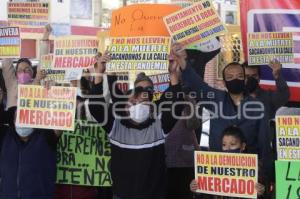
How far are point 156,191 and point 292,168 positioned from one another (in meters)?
1.07

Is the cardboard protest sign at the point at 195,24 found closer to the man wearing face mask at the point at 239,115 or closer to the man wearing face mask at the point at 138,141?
the man wearing face mask at the point at 239,115

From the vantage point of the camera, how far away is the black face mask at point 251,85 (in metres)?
4.57

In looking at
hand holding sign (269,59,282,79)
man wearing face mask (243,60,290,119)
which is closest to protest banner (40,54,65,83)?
man wearing face mask (243,60,290,119)

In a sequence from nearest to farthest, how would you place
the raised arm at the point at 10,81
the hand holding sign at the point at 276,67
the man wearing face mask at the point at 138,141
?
1. the man wearing face mask at the point at 138,141
2. the hand holding sign at the point at 276,67
3. the raised arm at the point at 10,81

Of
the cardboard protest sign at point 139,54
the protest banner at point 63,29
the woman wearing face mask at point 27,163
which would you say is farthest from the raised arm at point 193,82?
the protest banner at point 63,29

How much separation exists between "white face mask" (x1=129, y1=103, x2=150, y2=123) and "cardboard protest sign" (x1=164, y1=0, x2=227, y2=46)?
2.58ft

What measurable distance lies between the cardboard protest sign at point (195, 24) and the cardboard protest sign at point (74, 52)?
717 mm

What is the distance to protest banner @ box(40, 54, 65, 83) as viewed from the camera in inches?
205

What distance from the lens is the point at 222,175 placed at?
409cm

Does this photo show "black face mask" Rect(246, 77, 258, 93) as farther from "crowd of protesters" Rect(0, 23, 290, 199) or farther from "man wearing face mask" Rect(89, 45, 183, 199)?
"man wearing face mask" Rect(89, 45, 183, 199)

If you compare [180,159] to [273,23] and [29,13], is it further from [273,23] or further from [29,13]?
[29,13]

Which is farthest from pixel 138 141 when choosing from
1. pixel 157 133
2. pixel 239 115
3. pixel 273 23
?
pixel 273 23

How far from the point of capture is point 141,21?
17.6ft

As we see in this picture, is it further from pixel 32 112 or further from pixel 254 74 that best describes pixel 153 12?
pixel 32 112
